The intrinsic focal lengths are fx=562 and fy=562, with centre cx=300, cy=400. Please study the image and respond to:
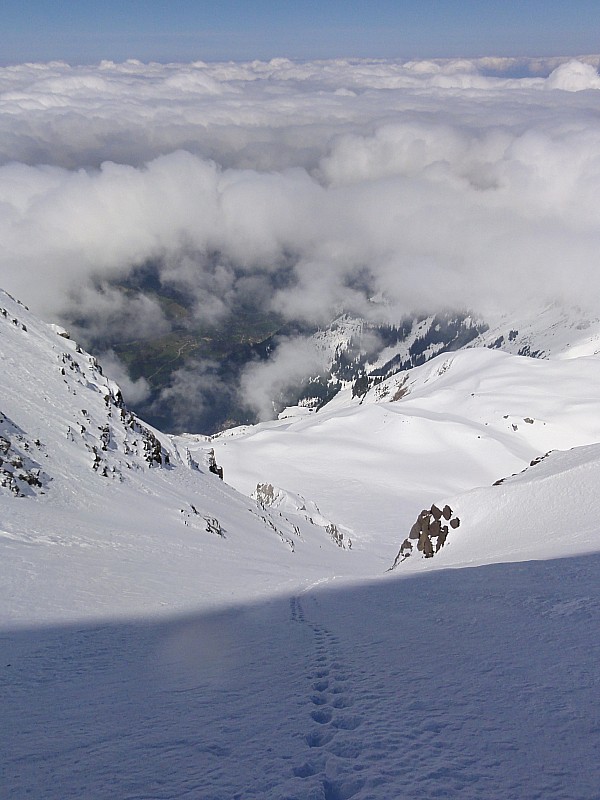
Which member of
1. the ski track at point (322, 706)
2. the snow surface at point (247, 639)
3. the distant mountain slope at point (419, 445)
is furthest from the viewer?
the distant mountain slope at point (419, 445)

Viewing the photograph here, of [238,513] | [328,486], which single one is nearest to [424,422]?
[328,486]

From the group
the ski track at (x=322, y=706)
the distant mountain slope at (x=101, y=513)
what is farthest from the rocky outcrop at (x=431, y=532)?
the ski track at (x=322, y=706)

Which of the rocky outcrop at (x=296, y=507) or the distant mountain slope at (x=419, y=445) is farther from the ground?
the distant mountain slope at (x=419, y=445)

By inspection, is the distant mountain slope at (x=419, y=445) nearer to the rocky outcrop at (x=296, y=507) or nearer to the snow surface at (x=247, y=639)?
the rocky outcrop at (x=296, y=507)

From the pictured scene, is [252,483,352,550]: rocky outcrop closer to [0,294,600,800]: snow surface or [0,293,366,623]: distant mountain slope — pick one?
[0,293,366,623]: distant mountain slope

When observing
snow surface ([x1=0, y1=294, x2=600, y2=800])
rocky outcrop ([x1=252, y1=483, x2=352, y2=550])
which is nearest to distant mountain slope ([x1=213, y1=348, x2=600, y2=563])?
rocky outcrop ([x1=252, y1=483, x2=352, y2=550])

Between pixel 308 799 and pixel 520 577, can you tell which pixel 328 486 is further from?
pixel 308 799

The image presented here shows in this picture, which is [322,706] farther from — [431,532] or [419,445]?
[419,445]
